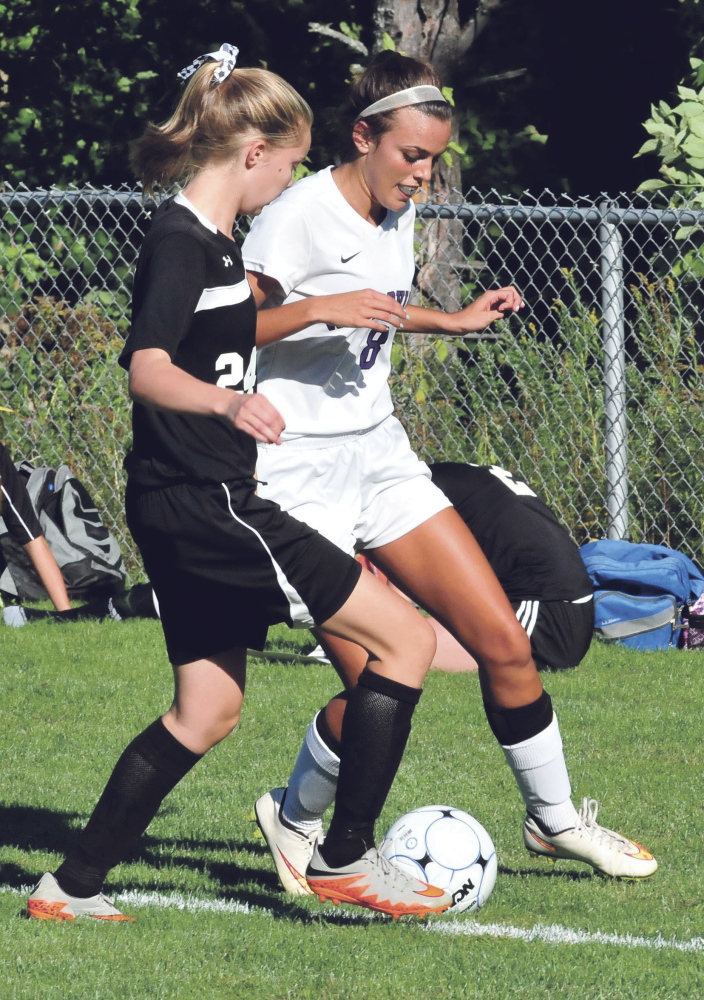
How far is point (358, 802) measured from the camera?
123 inches

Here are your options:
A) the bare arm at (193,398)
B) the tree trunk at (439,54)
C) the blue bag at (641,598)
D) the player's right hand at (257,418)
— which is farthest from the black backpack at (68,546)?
the player's right hand at (257,418)

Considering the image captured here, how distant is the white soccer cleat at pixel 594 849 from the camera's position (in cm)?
353

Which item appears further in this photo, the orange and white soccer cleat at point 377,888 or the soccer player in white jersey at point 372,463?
the soccer player in white jersey at point 372,463

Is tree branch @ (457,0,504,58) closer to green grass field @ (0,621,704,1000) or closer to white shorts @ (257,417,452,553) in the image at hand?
green grass field @ (0,621,704,1000)

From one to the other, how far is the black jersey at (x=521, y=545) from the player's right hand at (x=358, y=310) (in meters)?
2.70

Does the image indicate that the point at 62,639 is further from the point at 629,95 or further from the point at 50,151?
the point at 629,95

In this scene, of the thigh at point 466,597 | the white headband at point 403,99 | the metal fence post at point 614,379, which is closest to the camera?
the thigh at point 466,597

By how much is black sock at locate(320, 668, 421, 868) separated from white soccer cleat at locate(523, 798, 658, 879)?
0.62 m

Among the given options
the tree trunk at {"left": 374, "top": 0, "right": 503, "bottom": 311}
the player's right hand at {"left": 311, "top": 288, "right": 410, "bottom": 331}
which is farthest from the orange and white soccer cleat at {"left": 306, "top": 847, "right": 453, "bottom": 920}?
the tree trunk at {"left": 374, "top": 0, "right": 503, "bottom": 311}

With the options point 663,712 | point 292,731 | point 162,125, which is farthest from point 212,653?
point 663,712

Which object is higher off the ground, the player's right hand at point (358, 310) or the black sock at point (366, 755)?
the player's right hand at point (358, 310)

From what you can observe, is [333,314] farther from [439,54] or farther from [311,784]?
[439,54]

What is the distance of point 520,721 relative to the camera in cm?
346

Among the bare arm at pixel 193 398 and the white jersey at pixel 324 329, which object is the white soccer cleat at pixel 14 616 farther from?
the bare arm at pixel 193 398
